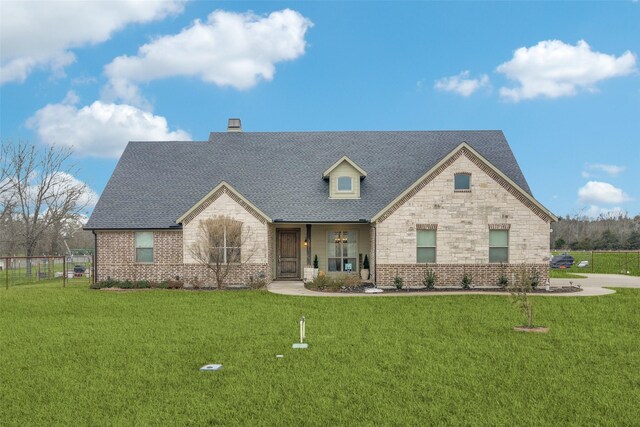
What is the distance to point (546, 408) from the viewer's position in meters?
7.45

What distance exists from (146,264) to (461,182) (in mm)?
15655

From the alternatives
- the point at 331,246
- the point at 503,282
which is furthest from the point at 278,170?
the point at 503,282

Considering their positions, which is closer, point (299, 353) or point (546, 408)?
point (546, 408)

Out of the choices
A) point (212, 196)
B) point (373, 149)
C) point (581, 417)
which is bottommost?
point (581, 417)

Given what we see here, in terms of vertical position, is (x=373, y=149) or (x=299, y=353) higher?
(x=373, y=149)

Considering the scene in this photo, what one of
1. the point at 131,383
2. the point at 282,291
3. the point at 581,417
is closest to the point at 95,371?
the point at 131,383

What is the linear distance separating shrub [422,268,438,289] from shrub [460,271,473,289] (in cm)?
119

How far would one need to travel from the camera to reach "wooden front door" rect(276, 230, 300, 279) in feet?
89.1

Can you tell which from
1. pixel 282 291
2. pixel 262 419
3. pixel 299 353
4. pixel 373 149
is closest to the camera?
pixel 262 419

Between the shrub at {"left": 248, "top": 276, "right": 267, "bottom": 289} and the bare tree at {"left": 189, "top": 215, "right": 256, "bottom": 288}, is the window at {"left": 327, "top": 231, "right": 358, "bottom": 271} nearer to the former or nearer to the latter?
the shrub at {"left": 248, "top": 276, "right": 267, "bottom": 289}

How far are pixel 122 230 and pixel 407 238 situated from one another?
13967 millimetres

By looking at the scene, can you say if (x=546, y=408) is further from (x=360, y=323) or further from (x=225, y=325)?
(x=225, y=325)

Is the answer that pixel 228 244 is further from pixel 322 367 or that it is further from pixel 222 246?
pixel 322 367

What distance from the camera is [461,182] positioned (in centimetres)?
2325
